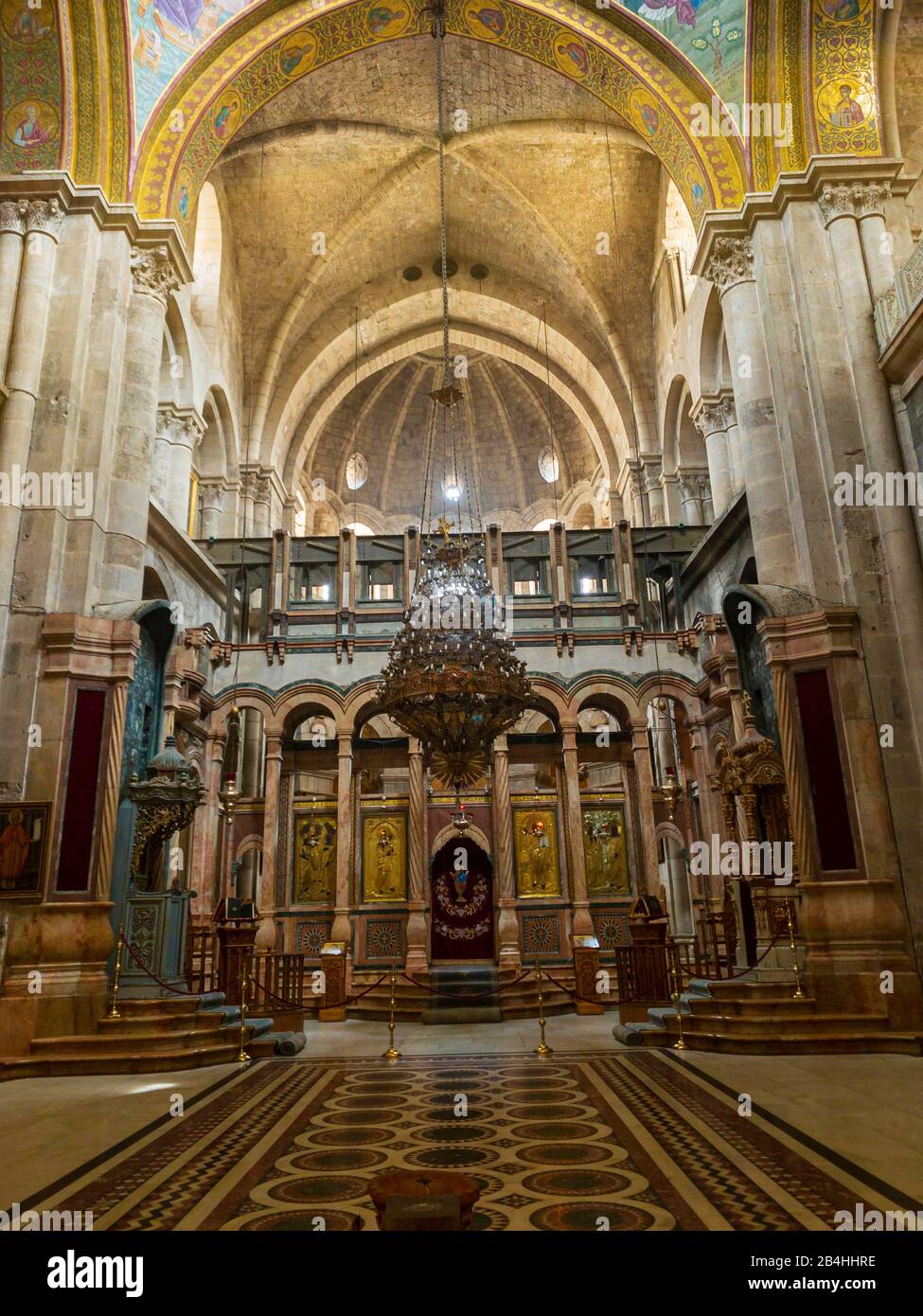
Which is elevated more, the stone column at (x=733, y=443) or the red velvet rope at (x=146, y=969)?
the stone column at (x=733, y=443)

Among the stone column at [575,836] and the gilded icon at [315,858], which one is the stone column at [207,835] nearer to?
the gilded icon at [315,858]

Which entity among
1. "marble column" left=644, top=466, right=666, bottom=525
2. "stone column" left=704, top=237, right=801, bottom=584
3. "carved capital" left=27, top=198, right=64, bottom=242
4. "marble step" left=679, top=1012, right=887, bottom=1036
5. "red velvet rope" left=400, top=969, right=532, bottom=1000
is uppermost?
"marble column" left=644, top=466, right=666, bottom=525

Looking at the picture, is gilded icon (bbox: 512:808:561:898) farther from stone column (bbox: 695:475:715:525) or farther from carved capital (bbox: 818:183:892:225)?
carved capital (bbox: 818:183:892:225)

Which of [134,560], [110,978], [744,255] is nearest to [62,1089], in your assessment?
[110,978]

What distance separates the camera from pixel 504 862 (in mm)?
14086

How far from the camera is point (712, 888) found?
1330cm

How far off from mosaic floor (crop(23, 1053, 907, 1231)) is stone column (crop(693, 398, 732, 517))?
8992 mm

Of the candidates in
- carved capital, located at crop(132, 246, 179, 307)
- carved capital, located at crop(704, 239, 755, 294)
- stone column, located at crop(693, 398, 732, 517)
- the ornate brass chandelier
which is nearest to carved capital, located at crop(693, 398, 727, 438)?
stone column, located at crop(693, 398, 732, 517)

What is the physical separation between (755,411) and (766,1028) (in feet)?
22.3

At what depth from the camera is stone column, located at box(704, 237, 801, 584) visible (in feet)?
32.1

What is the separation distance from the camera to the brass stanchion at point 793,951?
8.36 meters

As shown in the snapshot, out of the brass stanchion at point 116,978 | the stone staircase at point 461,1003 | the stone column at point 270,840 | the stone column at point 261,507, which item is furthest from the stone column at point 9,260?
the stone staircase at point 461,1003

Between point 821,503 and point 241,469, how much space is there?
494 inches

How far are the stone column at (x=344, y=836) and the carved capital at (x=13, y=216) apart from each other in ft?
27.3
